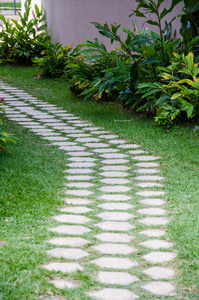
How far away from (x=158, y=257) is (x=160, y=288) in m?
0.36

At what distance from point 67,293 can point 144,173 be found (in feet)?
7.11

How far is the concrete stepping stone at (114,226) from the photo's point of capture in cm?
315

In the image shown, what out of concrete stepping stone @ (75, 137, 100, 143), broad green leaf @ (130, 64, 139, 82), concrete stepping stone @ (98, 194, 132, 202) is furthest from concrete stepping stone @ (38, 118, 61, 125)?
concrete stepping stone @ (98, 194, 132, 202)

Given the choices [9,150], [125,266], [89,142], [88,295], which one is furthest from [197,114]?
[88,295]

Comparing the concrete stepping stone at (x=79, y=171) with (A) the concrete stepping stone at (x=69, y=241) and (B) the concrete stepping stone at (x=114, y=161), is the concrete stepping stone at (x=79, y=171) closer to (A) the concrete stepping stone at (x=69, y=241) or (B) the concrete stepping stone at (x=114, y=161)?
(B) the concrete stepping stone at (x=114, y=161)

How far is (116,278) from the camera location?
8.19ft

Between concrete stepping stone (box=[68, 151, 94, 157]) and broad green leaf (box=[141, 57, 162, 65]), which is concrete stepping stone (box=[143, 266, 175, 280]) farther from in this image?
broad green leaf (box=[141, 57, 162, 65])

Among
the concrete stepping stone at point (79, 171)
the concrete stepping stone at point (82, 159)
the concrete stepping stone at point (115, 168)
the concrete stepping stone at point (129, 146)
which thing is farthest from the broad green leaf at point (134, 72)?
the concrete stepping stone at point (79, 171)

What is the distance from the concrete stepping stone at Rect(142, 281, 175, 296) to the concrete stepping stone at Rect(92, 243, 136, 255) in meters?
0.39

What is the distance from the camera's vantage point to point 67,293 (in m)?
2.31

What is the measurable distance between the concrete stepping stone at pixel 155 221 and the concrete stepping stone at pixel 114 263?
56 cm

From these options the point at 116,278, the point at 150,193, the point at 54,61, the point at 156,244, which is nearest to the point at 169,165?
the point at 150,193

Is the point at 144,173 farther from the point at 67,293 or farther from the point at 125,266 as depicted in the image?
the point at 67,293

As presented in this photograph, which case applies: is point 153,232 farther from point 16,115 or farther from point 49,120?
point 16,115
